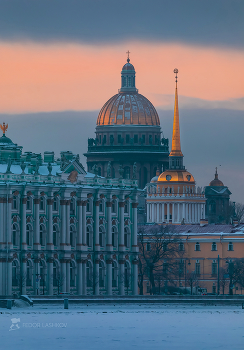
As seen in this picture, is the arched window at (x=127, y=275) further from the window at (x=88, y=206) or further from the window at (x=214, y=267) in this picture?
the window at (x=214, y=267)

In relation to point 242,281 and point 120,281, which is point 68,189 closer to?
point 120,281

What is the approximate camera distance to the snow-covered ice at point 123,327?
12488cm

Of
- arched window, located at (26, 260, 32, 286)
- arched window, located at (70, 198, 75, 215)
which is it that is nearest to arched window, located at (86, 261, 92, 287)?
arched window, located at (70, 198, 75, 215)

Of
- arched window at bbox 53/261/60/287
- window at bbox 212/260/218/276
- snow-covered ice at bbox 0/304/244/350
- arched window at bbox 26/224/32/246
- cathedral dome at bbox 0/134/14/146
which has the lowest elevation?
snow-covered ice at bbox 0/304/244/350

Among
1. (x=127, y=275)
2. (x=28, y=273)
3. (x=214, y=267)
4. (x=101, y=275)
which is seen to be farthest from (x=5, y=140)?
(x=214, y=267)

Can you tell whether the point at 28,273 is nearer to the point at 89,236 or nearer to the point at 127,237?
the point at 89,236

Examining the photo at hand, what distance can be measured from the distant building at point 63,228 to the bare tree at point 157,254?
12.7m

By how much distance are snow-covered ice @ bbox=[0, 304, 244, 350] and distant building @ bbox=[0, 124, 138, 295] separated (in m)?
13.8

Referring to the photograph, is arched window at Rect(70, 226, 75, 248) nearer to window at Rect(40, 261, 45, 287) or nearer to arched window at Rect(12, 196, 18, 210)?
window at Rect(40, 261, 45, 287)

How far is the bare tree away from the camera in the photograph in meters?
186

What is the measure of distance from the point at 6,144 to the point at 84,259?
1466 cm

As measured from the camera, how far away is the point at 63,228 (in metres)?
166

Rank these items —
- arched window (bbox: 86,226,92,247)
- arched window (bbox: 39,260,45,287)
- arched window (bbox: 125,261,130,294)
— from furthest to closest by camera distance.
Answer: arched window (bbox: 125,261,130,294), arched window (bbox: 86,226,92,247), arched window (bbox: 39,260,45,287)

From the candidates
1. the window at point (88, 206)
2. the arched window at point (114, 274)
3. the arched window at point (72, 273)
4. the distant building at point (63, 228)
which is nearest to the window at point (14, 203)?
the distant building at point (63, 228)
